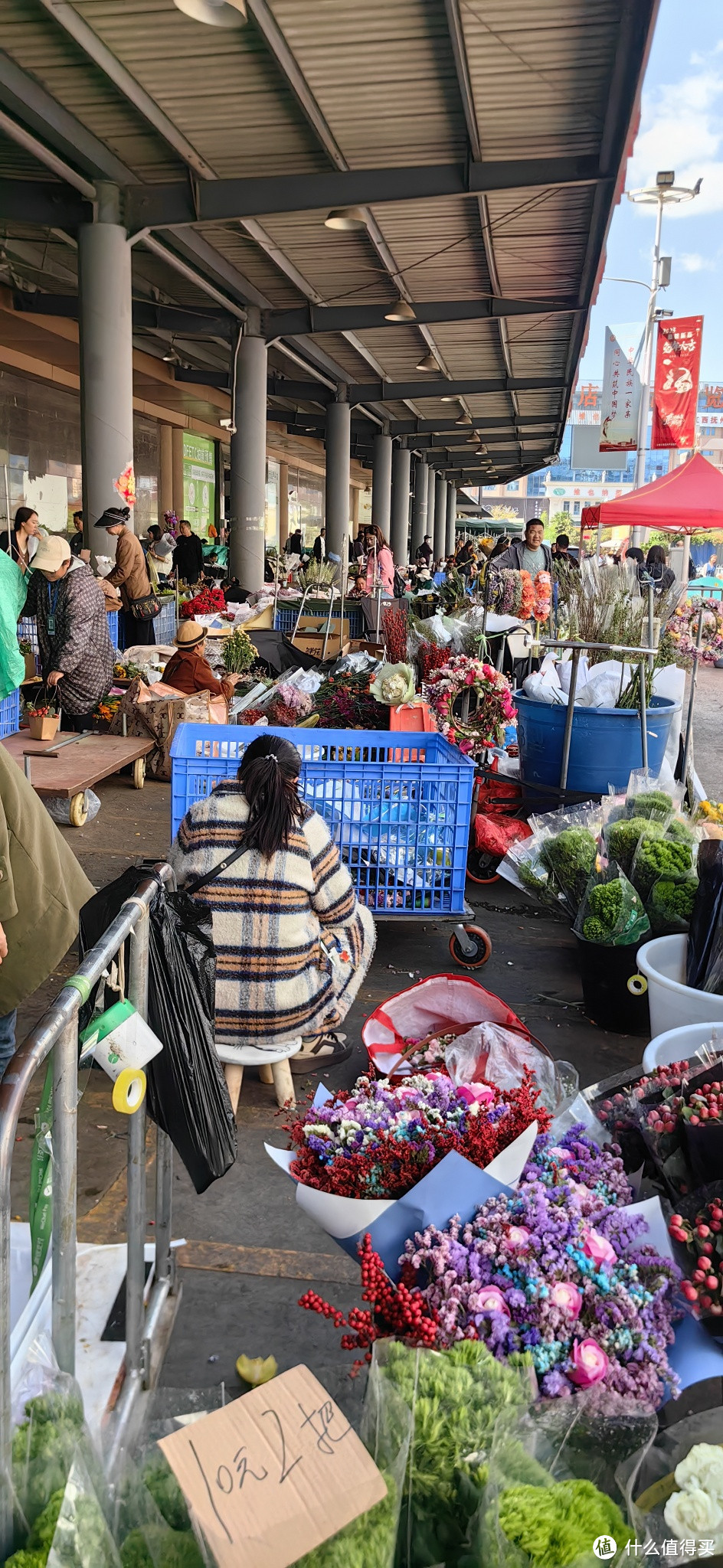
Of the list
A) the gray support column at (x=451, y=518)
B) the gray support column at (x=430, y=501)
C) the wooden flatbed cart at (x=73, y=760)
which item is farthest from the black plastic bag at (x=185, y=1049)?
the gray support column at (x=451, y=518)

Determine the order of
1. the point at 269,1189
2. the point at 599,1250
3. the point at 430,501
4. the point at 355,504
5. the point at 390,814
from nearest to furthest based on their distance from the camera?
the point at 599,1250
the point at 269,1189
the point at 390,814
the point at 430,501
the point at 355,504

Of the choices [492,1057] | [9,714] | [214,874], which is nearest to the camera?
[492,1057]

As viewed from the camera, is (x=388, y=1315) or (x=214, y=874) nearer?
(x=388, y=1315)

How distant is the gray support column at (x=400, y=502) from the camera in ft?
116

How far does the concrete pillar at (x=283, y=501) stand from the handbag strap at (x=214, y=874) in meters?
33.7

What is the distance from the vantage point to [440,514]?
5231 cm

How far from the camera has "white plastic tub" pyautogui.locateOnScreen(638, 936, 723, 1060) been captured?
9.65 ft

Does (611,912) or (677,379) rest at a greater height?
(677,379)

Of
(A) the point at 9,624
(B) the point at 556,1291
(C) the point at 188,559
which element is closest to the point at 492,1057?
(B) the point at 556,1291

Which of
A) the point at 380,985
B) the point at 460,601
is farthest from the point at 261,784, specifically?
the point at 460,601

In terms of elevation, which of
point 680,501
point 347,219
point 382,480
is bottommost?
point 680,501

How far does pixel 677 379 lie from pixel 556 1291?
67.0 feet

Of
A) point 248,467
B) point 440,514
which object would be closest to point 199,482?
point 248,467

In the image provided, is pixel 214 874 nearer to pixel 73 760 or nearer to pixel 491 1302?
pixel 491 1302
